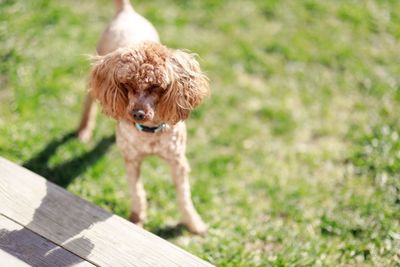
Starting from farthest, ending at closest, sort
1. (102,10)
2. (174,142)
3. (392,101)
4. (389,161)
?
(102,10), (392,101), (389,161), (174,142)

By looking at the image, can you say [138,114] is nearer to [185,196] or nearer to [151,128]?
[151,128]

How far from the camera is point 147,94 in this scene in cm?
330

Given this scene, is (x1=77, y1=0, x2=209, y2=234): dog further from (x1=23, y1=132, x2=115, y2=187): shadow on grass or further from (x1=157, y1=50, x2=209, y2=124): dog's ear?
(x1=23, y1=132, x2=115, y2=187): shadow on grass

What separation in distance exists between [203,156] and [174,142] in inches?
50.8

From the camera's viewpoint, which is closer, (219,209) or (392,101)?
(219,209)

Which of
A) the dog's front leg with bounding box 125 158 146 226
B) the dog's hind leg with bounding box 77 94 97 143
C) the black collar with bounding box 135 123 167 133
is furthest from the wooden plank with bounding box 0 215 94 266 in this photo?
the dog's hind leg with bounding box 77 94 97 143

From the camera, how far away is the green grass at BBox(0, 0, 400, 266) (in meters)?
4.22

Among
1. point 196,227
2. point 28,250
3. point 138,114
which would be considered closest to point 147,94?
point 138,114

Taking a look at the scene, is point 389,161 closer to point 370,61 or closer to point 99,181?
point 370,61

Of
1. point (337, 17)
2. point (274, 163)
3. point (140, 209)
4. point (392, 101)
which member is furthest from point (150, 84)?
point (337, 17)

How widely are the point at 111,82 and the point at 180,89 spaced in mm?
504

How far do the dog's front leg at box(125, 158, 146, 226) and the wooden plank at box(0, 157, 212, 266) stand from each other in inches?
18.2

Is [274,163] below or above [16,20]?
below

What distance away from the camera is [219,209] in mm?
4441
